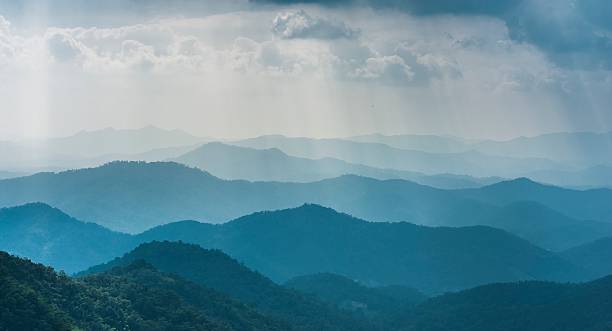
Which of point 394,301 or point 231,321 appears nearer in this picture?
point 231,321

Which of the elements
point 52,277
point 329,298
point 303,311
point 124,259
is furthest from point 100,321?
point 329,298

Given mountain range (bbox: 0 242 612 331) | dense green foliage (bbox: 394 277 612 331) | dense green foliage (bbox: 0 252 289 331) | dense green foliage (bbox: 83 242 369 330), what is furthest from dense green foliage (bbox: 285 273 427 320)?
dense green foliage (bbox: 0 252 289 331)

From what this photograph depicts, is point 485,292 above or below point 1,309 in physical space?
above

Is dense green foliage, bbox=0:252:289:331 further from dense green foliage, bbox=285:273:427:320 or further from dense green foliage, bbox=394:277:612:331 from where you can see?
dense green foliage, bbox=285:273:427:320

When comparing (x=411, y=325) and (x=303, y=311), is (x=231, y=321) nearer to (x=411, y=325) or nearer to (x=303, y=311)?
(x=303, y=311)

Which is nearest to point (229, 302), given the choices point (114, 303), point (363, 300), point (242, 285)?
point (114, 303)

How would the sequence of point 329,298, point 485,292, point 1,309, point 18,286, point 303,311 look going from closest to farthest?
1. point 1,309
2. point 18,286
3. point 303,311
4. point 485,292
5. point 329,298

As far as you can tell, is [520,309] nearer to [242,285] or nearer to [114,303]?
[242,285]
